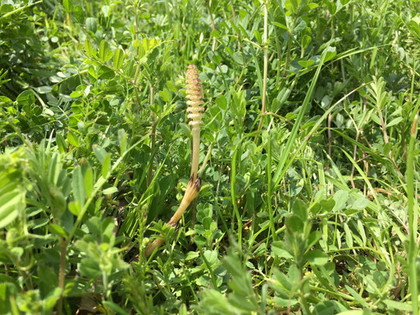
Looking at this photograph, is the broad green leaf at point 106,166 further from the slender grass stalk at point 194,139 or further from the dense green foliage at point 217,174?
the slender grass stalk at point 194,139

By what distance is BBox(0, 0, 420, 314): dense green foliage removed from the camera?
1231mm

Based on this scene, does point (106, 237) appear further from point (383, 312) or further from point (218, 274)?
point (383, 312)

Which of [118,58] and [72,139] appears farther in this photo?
[118,58]

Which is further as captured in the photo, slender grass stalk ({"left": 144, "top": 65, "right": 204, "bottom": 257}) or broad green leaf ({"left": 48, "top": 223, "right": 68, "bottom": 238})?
slender grass stalk ({"left": 144, "top": 65, "right": 204, "bottom": 257})

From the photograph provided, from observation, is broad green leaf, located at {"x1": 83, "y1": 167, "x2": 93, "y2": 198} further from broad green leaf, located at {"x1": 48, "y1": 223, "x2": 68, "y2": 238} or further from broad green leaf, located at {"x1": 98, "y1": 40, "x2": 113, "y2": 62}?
broad green leaf, located at {"x1": 98, "y1": 40, "x2": 113, "y2": 62}

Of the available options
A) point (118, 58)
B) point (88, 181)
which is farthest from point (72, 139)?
point (88, 181)

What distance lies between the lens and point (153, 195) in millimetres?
1682

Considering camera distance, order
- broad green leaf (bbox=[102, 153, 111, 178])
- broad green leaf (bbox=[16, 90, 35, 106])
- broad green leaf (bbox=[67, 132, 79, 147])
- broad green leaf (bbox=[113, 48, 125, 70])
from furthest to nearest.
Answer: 1. broad green leaf (bbox=[16, 90, 35, 106])
2. broad green leaf (bbox=[113, 48, 125, 70])
3. broad green leaf (bbox=[67, 132, 79, 147])
4. broad green leaf (bbox=[102, 153, 111, 178])

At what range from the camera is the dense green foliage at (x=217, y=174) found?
123cm

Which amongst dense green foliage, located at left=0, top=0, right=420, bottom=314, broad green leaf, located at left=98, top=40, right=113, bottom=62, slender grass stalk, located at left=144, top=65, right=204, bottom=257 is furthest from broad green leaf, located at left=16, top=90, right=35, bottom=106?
slender grass stalk, located at left=144, top=65, right=204, bottom=257

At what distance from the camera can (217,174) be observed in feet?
6.17

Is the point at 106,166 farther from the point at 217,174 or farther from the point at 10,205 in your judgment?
the point at 217,174

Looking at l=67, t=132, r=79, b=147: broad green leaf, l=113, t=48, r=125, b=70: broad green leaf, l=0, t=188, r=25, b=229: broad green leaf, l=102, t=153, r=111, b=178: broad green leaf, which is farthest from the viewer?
l=113, t=48, r=125, b=70: broad green leaf

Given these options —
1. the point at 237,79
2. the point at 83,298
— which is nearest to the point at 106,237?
the point at 83,298
